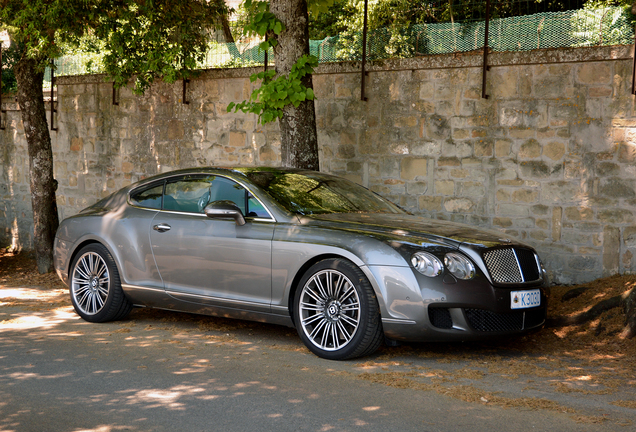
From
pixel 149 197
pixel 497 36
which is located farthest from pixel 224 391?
pixel 497 36

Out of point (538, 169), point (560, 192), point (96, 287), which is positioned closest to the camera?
point (96, 287)

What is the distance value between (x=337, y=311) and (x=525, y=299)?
5.03 ft

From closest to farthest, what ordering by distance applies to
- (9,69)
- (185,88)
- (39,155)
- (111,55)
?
(39,155) → (111,55) → (185,88) → (9,69)

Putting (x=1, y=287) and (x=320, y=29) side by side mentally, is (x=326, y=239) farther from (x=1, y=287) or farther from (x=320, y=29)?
(x=320, y=29)

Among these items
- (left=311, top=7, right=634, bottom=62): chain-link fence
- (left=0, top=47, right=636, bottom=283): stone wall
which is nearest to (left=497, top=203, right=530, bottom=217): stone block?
(left=0, top=47, right=636, bottom=283): stone wall

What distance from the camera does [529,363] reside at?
5621mm

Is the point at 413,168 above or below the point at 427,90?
below

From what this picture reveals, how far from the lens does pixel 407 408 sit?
441 centimetres

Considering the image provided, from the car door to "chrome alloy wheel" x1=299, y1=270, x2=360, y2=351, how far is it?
42 cm

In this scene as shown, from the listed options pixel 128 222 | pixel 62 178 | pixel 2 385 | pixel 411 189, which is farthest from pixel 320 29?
pixel 2 385

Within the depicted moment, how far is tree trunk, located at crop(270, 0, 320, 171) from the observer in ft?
28.6

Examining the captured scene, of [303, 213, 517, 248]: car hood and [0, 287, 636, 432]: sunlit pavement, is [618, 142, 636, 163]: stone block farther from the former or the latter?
[0, 287, 636, 432]: sunlit pavement

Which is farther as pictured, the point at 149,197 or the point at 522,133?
the point at 522,133

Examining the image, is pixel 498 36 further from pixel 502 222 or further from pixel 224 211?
pixel 224 211
